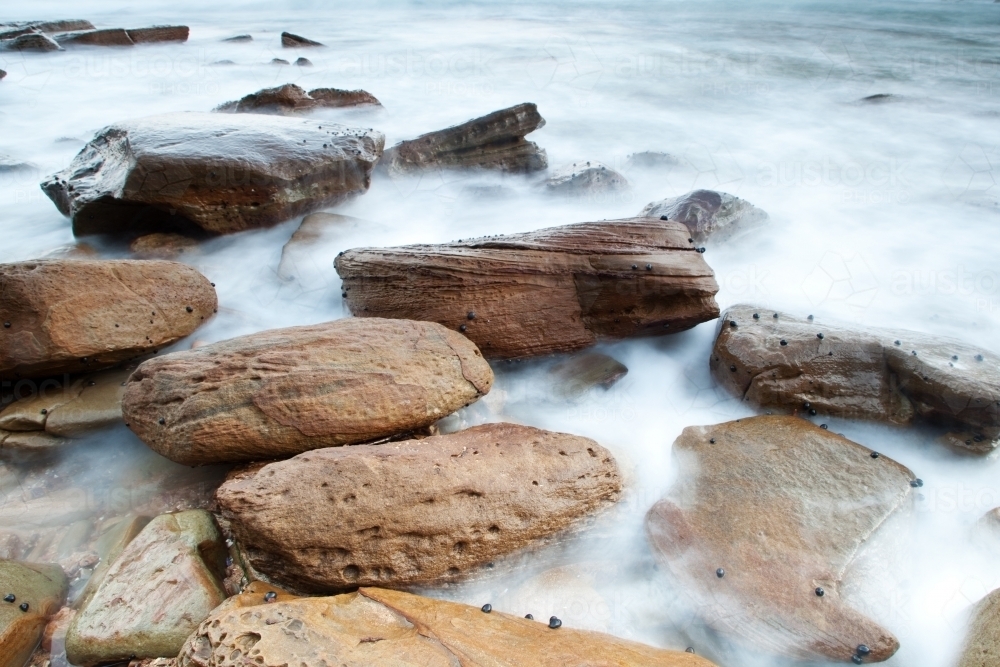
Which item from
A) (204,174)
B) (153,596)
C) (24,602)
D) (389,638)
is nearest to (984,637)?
(389,638)

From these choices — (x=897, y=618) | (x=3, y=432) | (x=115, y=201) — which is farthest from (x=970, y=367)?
(x=115, y=201)

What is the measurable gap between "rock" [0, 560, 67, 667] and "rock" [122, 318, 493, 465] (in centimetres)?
63

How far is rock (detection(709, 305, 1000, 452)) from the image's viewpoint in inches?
125

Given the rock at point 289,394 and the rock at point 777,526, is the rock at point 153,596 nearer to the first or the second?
the rock at point 289,394

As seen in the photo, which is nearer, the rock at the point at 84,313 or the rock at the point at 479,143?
the rock at the point at 84,313

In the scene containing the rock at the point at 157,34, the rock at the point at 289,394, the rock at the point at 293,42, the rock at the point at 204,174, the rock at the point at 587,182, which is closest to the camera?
the rock at the point at 289,394

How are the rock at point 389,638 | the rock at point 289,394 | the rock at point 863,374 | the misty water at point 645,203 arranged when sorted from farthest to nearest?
the rock at point 863,374 → the rock at point 289,394 → the misty water at point 645,203 → the rock at point 389,638

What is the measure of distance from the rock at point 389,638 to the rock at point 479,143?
491 cm

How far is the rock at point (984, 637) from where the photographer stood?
221 cm

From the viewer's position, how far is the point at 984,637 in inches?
89.7

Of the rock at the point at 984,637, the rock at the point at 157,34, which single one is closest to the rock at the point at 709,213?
the rock at the point at 984,637

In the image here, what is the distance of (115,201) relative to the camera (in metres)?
4.64

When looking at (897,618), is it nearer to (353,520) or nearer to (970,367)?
(970,367)

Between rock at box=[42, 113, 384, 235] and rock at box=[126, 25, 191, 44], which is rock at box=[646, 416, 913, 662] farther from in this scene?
rock at box=[126, 25, 191, 44]
